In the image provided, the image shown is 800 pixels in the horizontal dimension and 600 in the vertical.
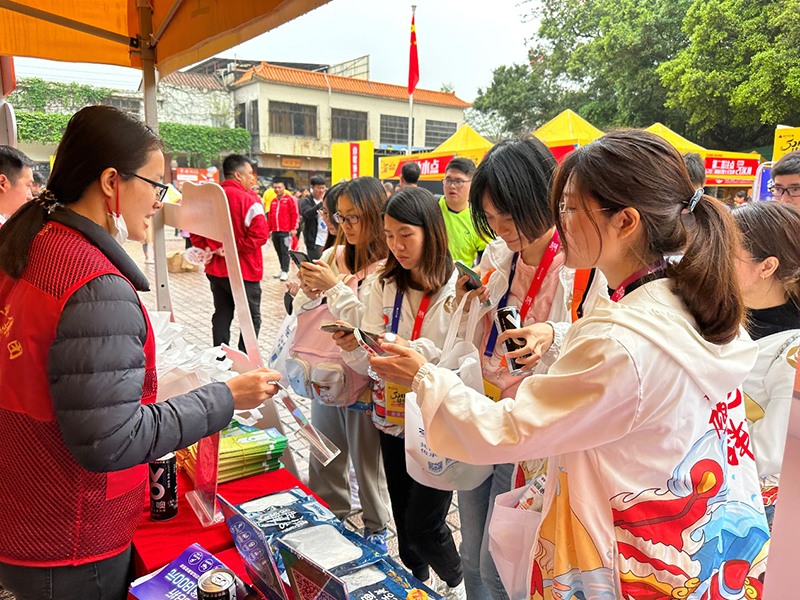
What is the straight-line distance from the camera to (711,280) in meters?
0.89

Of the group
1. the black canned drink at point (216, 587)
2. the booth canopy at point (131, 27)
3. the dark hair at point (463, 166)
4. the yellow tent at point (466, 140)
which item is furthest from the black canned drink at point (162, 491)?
the yellow tent at point (466, 140)

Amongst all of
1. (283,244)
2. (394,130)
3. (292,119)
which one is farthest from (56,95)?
(283,244)

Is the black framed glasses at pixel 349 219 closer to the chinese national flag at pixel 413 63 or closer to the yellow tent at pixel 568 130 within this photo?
the yellow tent at pixel 568 130

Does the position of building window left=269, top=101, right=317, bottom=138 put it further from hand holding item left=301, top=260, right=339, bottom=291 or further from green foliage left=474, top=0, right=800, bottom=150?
hand holding item left=301, top=260, right=339, bottom=291

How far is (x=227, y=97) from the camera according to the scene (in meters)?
28.2

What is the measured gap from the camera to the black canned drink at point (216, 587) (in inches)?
38.5

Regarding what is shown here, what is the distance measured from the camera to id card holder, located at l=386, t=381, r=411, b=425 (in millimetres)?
1973

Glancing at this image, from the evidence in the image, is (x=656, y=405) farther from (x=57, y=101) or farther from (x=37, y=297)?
(x=57, y=101)

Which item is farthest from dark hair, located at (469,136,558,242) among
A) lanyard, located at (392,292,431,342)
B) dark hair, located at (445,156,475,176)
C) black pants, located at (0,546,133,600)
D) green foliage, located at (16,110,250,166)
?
green foliage, located at (16,110,250,166)

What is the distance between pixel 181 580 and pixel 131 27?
2463 mm

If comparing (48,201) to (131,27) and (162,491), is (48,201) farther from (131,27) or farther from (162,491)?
(131,27)

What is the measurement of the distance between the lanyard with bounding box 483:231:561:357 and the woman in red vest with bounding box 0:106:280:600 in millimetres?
845

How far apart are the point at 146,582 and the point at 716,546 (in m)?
1.14

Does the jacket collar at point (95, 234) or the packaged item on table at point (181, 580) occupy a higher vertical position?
the jacket collar at point (95, 234)
